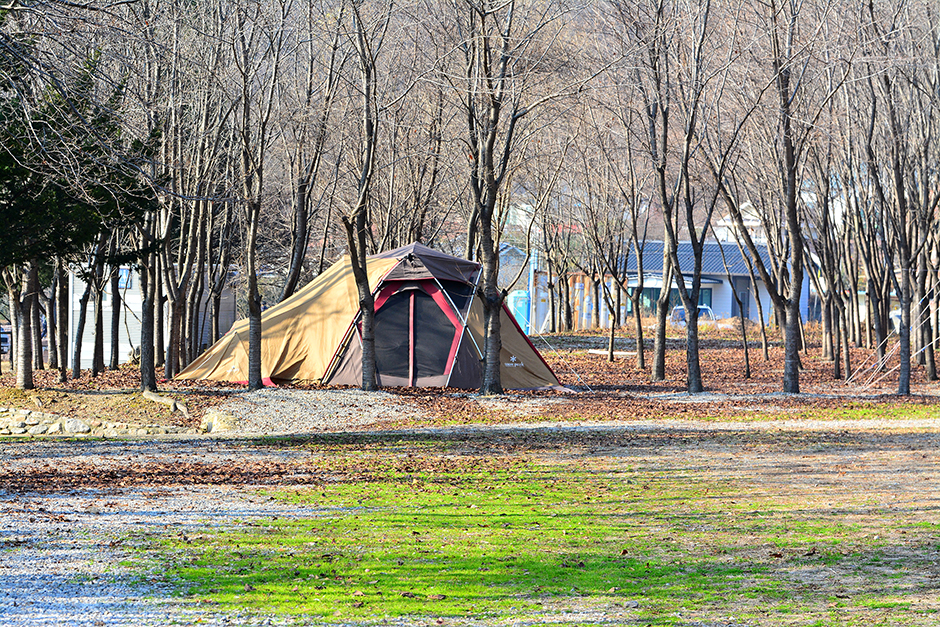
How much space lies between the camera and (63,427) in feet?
48.9

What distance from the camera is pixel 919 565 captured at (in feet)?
18.5

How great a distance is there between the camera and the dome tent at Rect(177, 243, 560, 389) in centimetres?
1861

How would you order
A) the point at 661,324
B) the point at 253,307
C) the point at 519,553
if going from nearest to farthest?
the point at 519,553, the point at 253,307, the point at 661,324

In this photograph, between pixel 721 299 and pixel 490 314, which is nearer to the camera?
pixel 490 314

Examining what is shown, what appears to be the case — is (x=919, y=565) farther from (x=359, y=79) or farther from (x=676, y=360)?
(x=676, y=360)

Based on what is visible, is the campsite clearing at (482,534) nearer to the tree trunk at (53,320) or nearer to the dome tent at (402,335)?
the dome tent at (402,335)

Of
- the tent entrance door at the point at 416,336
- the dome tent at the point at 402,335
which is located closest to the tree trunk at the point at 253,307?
the dome tent at the point at 402,335

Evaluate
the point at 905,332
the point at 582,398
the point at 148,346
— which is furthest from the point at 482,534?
the point at 905,332

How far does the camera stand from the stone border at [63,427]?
1441cm

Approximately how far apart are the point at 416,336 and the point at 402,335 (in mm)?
293

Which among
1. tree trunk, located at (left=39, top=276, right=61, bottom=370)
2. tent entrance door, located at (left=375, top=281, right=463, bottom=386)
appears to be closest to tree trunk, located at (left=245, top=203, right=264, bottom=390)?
tent entrance door, located at (left=375, top=281, right=463, bottom=386)

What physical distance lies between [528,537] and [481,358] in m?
11.9

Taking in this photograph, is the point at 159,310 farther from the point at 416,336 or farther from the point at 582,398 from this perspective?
the point at 582,398

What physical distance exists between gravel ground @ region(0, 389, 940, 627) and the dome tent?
3.78m
